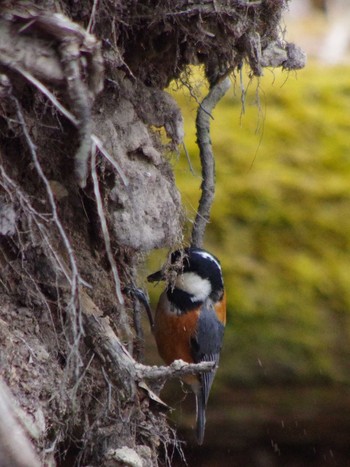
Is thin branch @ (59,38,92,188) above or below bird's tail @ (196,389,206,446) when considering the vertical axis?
above

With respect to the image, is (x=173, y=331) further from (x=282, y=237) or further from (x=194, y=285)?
(x=282, y=237)

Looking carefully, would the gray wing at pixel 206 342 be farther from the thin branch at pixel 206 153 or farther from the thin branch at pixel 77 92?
the thin branch at pixel 77 92

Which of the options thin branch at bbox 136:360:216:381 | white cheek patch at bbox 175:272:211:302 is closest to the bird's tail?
white cheek patch at bbox 175:272:211:302

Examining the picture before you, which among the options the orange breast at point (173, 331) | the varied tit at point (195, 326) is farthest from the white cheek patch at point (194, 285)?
the orange breast at point (173, 331)

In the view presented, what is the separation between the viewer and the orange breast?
3.59 metres

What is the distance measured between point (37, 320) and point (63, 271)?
250 millimetres

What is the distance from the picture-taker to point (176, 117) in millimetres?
2779

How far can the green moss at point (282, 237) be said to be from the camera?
391 centimetres

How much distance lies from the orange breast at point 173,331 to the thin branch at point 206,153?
590mm

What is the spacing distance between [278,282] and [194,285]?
0.63m

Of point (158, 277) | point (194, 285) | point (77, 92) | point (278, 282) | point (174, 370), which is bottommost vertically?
point (278, 282)

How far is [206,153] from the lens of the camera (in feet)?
10.1

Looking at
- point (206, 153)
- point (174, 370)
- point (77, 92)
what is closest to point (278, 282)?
point (206, 153)

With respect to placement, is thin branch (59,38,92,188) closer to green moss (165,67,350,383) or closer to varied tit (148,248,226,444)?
varied tit (148,248,226,444)
